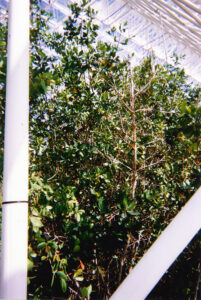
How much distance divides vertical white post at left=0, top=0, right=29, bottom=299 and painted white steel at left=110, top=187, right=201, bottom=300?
40 centimetres

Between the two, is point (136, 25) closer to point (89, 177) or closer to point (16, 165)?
point (89, 177)

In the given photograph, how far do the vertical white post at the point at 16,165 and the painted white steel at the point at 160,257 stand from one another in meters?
0.40

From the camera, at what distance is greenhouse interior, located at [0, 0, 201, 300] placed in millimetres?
945

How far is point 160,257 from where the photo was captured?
827mm

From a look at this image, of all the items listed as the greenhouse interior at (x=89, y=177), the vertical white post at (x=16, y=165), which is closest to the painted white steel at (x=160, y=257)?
the greenhouse interior at (x=89, y=177)

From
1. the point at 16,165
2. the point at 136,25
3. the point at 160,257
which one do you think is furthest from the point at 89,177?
the point at 136,25

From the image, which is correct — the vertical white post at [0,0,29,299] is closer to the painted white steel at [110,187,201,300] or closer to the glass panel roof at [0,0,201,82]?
the painted white steel at [110,187,201,300]

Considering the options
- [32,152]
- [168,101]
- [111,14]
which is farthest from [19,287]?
[111,14]

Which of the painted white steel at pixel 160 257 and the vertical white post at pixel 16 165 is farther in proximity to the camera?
the vertical white post at pixel 16 165

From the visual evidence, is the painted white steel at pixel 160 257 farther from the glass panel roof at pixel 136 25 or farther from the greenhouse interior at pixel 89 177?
the glass panel roof at pixel 136 25

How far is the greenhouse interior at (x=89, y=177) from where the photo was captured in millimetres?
945

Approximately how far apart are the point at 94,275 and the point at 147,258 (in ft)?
6.61

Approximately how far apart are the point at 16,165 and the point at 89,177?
1948mm

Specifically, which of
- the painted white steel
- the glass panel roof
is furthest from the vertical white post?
the glass panel roof
